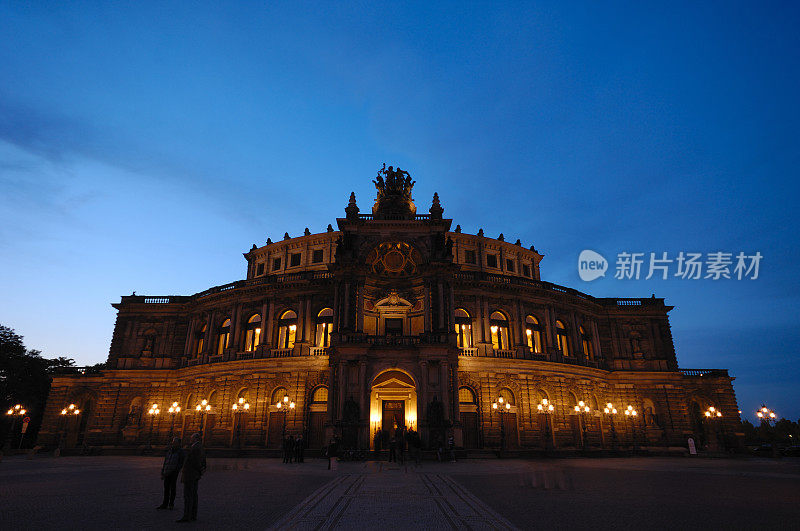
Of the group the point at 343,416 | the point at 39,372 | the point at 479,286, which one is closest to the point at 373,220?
the point at 479,286

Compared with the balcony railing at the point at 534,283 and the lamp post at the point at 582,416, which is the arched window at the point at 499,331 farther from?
the lamp post at the point at 582,416

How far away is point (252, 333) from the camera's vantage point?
42531 mm

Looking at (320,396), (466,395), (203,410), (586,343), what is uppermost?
(586,343)

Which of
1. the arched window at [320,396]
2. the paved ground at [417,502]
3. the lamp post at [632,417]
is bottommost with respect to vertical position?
the paved ground at [417,502]

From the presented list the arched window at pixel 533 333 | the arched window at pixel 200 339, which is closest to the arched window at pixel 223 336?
the arched window at pixel 200 339

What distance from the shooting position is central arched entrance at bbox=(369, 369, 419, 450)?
3578 centimetres

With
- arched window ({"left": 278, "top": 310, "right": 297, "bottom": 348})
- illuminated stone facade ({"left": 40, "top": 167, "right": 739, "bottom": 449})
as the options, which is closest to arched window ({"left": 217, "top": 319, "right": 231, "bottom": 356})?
illuminated stone facade ({"left": 40, "top": 167, "right": 739, "bottom": 449})

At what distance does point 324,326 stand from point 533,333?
19787mm

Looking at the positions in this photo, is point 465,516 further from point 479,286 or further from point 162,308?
point 162,308

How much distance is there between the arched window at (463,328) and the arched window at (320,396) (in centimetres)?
1248

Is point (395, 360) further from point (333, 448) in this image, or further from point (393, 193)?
point (393, 193)

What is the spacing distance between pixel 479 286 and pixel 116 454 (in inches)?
1411

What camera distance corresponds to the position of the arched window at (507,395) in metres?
37.3

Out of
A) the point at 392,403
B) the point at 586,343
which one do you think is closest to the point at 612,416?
the point at 586,343
